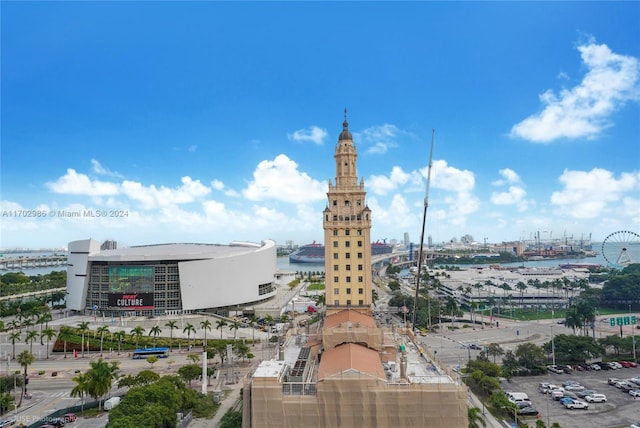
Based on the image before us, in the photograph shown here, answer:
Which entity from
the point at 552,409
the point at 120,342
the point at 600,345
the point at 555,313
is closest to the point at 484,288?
the point at 555,313

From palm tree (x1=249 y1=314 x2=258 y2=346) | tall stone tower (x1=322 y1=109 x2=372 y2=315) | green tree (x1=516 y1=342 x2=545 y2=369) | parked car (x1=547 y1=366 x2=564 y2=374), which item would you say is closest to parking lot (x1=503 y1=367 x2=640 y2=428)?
parked car (x1=547 y1=366 x2=564 y2=374)

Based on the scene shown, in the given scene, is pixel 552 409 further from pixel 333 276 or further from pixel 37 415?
pixel 37 415

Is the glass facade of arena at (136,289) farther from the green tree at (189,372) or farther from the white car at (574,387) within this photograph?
the white car at (574,387)

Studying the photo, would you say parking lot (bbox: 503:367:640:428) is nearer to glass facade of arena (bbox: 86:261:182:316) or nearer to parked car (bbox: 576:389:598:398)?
parked car (bbox: 576:389:598:398)

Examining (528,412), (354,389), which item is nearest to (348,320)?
(354,389)

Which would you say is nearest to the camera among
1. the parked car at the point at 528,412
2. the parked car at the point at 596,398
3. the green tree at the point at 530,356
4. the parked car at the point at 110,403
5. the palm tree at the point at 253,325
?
the parked car at the point at 528,412

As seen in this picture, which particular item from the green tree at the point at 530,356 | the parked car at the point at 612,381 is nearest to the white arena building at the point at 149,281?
the green tree at the point at 530,356
